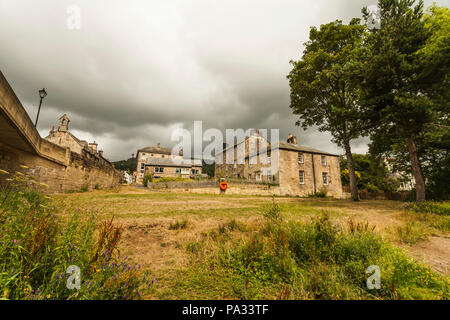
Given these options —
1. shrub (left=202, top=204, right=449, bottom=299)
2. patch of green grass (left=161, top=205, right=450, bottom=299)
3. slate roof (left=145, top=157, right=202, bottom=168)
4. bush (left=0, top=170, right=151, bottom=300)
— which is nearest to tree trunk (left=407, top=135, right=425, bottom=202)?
shrub (left=202, top=204, right=449, bottom=299)

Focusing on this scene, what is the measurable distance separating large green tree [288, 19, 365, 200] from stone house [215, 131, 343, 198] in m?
9.73

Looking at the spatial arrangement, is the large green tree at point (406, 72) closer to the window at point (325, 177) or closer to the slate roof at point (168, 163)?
the window at point (325, 177)

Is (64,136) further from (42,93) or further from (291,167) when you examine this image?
(291,167)

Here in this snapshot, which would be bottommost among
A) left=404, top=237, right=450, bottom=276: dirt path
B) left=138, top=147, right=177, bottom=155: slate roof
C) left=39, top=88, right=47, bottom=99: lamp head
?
left=404, top=237, right=450, bottom=276: dirt path

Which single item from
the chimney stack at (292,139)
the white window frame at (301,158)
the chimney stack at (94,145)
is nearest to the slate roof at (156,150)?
the chimney stack at (94,145)

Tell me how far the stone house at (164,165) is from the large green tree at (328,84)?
101ft

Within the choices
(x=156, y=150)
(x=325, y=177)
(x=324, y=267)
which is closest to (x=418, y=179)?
(x=324, y=267)

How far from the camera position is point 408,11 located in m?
10.8

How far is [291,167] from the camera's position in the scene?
27578mm

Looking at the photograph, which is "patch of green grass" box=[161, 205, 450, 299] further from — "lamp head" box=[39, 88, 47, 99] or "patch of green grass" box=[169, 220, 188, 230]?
"lamp head" box=[39, 88, 47, 99]

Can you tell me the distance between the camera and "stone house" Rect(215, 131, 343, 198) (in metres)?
26.9

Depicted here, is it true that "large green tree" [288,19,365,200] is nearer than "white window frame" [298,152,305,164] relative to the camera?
Yes

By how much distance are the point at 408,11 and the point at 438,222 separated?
12.5m
